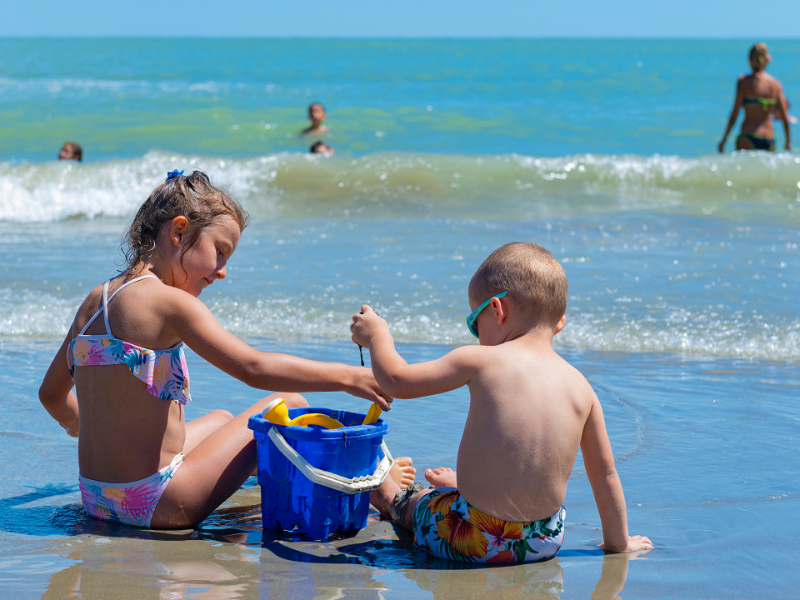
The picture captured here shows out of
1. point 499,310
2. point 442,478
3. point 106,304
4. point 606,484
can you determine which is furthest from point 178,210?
point 606,484

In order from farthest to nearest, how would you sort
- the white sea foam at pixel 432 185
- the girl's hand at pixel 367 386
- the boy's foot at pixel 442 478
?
the white sea foam at pixel 432 185 < the boy's foot at pixel 442 478 < the girl's hand at pixel 367 386

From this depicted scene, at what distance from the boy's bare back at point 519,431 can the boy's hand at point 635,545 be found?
9.5 inches

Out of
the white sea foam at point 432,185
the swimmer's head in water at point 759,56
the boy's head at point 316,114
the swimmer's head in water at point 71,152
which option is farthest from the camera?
the boy's head at point 316,114

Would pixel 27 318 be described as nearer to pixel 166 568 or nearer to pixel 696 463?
pixel 166 568

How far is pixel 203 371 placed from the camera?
14.6 feet

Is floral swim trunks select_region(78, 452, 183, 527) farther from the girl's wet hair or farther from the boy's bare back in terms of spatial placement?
the boy's bare back

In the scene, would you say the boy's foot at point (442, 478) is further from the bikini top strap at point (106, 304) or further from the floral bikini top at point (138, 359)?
the bikini top strap at point (106, 304)

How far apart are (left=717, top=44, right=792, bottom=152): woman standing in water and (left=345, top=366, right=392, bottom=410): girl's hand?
33.0 ft

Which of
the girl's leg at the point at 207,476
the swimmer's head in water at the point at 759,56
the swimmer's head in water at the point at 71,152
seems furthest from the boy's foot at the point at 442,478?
the swimmer's head in water at the point at 71,152

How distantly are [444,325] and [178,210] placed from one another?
9.53 feet

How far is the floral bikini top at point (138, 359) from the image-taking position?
2.59 metres

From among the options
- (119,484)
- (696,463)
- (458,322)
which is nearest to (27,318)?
(458,322)

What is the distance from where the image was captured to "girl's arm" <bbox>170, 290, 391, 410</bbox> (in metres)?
2.56

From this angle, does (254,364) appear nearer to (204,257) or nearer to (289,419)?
(289,419)
